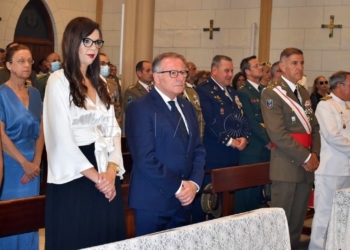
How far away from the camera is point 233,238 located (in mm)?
2158

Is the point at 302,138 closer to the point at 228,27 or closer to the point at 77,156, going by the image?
the point at 77,156

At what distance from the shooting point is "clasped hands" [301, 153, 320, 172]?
15.5ft

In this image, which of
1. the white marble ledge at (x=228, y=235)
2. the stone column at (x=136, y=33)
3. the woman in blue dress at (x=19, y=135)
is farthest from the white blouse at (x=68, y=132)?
the stone column at (x=136, y=33)

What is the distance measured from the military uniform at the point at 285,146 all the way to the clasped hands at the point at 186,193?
4.53ft

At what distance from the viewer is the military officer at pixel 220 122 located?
5438 mm

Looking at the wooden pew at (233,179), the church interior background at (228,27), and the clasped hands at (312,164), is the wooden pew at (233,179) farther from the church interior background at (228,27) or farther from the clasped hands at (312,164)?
the church interior background at (228,27)

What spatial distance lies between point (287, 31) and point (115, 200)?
25.2 ft

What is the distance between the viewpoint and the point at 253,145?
19.3 feet

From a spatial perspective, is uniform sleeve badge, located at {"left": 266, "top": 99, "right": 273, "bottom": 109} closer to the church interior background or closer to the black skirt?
the black skirt

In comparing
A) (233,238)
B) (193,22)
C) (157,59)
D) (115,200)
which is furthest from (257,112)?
(193,22)

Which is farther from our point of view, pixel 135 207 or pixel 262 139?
pixel 262 139

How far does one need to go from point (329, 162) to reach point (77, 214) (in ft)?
8.21

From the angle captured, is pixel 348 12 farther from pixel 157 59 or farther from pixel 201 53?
pixel 157 59

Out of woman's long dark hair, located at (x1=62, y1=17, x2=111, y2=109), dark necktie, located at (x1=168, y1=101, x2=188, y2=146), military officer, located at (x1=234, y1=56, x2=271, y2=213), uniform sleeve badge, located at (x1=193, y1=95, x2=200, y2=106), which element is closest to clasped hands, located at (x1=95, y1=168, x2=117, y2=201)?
woman's long dark hair, located at (x1=62, y1=17, x2=111, y2=109)
